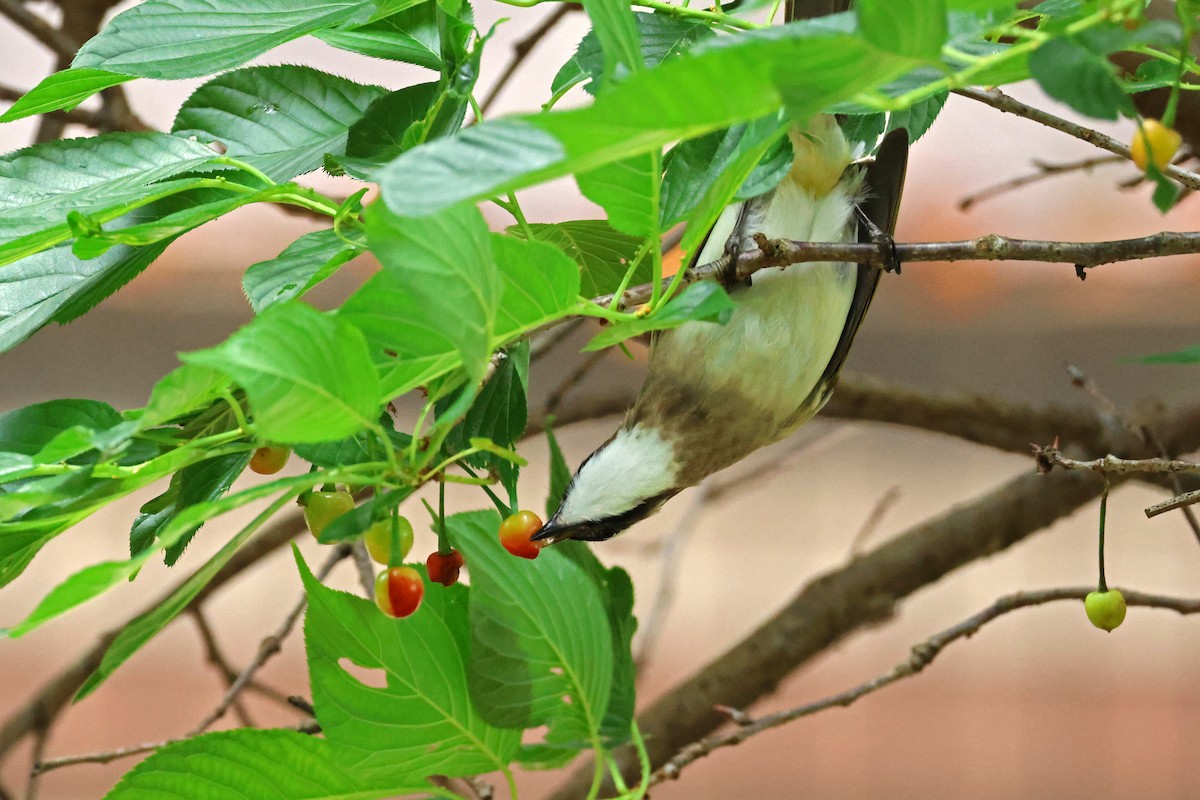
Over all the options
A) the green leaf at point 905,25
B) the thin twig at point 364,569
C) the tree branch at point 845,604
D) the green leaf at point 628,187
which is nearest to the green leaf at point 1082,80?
the green leaf at point 905,25

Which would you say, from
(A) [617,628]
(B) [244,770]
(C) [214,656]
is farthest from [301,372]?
(C) [214,656]

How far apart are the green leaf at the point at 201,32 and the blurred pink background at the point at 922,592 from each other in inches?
74.7

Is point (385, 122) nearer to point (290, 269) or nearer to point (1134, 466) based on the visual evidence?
point (290, 269)

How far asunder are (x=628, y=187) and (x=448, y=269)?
0.10 m

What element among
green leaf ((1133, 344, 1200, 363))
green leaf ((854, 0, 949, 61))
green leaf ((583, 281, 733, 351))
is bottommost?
green leaf ((1133, 344, 1200, 363))

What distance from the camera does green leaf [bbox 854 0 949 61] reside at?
1.01 feet

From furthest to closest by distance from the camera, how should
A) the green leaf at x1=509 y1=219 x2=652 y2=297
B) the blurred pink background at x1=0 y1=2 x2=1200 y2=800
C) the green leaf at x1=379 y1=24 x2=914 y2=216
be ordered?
1. the blurred pink background at x1=0 y1=2 x2=1200 y2=800
2. the green leaf at x1=509 y1=219 x2=652 y2=297
3. the green leaf at x1=379 y1=24 x2=914 y2=216

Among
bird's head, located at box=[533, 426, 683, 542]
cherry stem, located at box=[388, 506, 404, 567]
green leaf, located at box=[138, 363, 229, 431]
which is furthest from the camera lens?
bird's head, located at box=[533, 426, 683, 542]

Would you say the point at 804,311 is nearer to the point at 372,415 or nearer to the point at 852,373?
the point at 852,373

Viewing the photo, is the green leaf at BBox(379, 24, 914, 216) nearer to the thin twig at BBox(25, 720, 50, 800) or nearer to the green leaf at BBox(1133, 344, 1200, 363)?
the green leaf at BBox(1133, 344, 1200, 363)

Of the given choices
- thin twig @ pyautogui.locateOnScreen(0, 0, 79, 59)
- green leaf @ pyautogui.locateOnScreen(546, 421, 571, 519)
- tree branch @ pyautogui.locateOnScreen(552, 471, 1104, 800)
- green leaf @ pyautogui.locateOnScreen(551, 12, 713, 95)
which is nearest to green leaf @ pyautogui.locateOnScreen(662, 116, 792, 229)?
green leaf @ pyautogui.locateOnScreen(551, 12, 713, 95)

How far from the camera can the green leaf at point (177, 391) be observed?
41 cm

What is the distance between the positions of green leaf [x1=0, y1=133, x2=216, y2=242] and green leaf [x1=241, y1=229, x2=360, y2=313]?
0.19ft

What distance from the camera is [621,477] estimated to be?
102 centimetres
